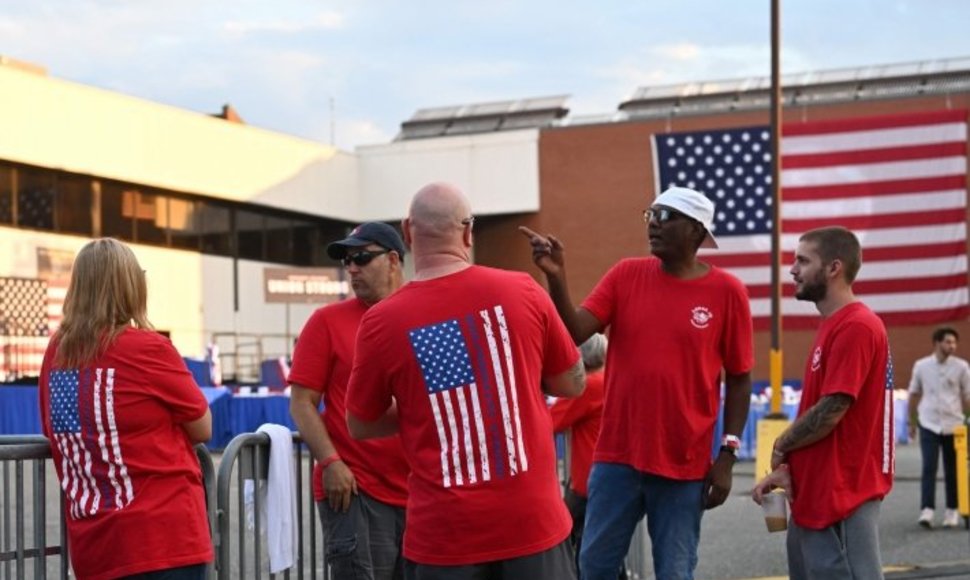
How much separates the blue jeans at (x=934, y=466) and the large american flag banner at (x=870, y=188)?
1692cm

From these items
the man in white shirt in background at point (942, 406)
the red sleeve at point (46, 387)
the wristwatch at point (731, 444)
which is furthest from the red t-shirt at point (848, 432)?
the man in white shirt in background at point (942, 406)

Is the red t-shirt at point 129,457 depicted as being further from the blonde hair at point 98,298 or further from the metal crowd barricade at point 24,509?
the metal crowd barricade at point 24,509

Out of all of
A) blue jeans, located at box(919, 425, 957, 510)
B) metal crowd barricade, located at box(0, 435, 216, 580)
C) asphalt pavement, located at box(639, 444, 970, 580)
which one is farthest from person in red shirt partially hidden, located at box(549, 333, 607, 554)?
blue jeans, located at box(919, 425, 957, 510)

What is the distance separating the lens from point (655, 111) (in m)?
44.3

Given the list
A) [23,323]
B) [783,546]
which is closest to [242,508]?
[783,546]

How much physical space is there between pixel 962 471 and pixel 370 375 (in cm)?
1070

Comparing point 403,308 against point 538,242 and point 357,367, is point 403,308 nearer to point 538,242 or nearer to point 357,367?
point 357,367

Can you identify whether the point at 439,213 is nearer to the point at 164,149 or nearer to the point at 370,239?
the point at 370,239

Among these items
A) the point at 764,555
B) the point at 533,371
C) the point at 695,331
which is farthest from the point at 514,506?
the point at 764,555

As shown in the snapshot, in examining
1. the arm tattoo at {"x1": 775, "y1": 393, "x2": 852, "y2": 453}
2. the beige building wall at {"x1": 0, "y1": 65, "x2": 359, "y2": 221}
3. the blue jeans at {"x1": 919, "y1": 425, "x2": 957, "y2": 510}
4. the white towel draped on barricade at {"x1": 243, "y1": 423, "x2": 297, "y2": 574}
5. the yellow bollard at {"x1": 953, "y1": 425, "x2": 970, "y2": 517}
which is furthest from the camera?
the beige building wall at {"x1": 0, "y1": 65, "x2": 359, "y2": 221}

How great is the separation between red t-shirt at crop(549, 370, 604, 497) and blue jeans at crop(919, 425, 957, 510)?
22.2 ft

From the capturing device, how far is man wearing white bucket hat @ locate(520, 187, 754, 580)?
19.5ft

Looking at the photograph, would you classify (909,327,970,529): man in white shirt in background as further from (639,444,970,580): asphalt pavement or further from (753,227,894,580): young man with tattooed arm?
(753,227,894,580): young man with tattooed arm

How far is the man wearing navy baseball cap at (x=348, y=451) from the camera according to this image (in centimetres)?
586
